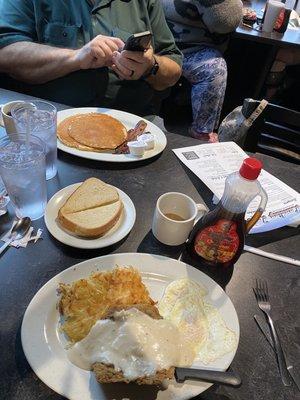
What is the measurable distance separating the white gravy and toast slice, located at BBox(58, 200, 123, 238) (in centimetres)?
26

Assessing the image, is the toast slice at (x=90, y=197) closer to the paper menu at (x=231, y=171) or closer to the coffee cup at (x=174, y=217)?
the coffee cup at (x=174, y=217)

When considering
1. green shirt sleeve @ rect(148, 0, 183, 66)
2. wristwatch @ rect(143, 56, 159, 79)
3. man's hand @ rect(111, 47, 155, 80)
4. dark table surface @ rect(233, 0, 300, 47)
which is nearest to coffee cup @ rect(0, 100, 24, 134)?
man's hand @ rect(111, 47, 155, 80)

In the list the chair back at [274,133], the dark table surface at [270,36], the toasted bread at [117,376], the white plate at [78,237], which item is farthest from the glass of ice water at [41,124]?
the dark table surface at [270,36]

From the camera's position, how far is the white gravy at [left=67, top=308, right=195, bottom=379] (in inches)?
22.6

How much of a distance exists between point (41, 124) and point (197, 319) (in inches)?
27.7

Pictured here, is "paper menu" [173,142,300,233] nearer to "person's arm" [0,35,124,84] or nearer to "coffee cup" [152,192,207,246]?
"coffee cup" [152,192,207,246]

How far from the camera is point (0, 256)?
787 mm

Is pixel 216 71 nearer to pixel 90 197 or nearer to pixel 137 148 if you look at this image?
pixel 137 148

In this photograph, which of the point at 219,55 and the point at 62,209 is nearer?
the point at 62,209

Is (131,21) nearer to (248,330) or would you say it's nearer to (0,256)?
(0,256)

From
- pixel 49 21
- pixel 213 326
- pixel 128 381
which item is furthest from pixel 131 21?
pixel 128 381

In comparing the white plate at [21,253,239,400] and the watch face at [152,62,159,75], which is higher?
the watch face at [152,62,159,75]

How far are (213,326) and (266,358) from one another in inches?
5.0

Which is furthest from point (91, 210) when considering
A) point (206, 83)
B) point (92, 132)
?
point (206, 83)
